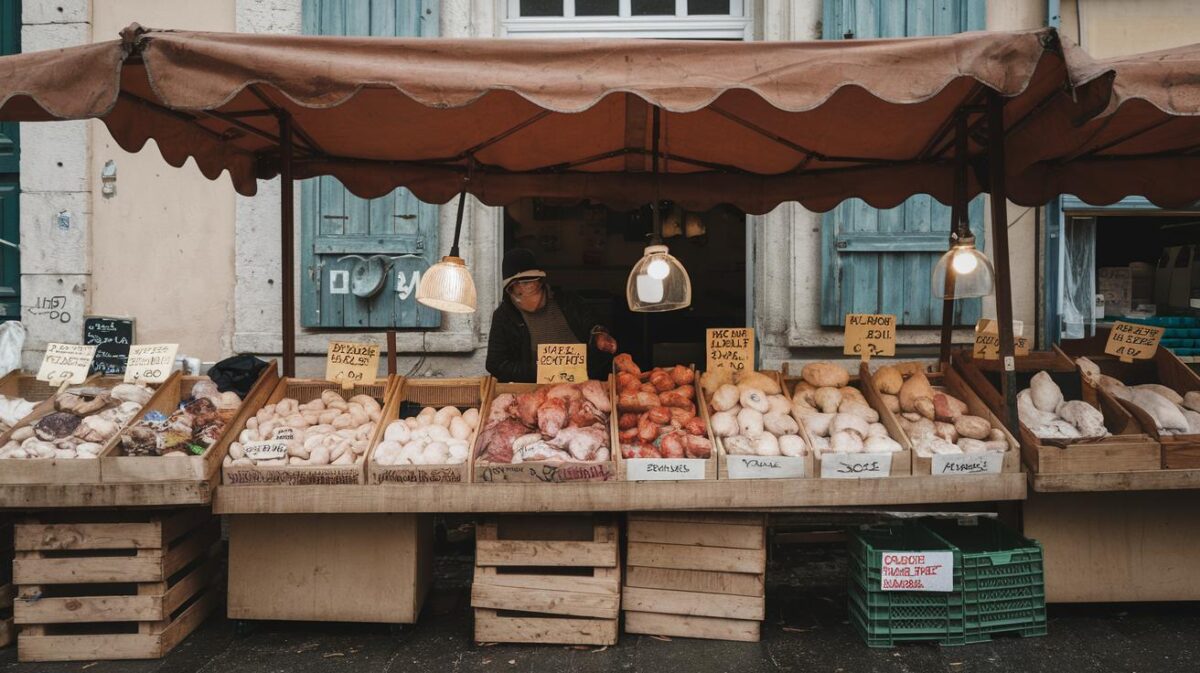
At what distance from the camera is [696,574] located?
3.23 m

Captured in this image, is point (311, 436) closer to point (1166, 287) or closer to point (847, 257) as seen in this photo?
point (847, 257)

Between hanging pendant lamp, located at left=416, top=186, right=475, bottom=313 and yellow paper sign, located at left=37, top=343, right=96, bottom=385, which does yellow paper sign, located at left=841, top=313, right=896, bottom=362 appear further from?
yellow paper sign, located at left=37, top=343, right=96, bottom=385

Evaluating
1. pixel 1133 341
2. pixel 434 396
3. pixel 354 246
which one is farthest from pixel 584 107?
pixel 354 246

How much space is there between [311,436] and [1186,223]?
6.88m

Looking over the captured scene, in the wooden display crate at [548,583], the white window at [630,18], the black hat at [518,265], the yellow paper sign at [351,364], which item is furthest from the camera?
the white window at [630,18]

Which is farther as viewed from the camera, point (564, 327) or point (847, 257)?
point (847, 257)

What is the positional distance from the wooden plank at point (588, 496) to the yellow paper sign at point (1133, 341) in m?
1.70

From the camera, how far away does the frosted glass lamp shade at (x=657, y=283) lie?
3.06 m

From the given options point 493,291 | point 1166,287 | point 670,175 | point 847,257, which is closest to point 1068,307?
point 1166,287

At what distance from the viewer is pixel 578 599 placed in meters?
3.16

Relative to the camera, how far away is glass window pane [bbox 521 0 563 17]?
6004mm

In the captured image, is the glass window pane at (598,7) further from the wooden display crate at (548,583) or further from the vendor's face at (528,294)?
the wooden display crate at (548,583)

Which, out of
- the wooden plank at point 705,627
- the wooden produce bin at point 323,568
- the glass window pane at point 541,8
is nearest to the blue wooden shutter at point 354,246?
the glass window pane at point 541,8

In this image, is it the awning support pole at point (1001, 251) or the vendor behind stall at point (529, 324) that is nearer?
the awning support pole at point (1001, 251)
